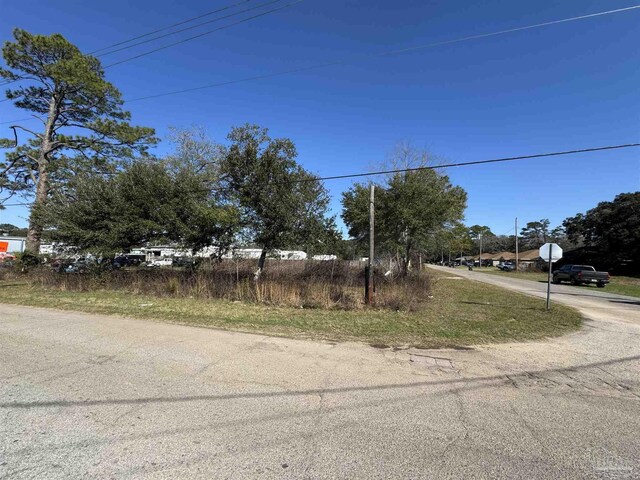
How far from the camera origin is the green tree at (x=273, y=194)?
55.8 ft

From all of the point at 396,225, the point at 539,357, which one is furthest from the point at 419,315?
the point at 396,225

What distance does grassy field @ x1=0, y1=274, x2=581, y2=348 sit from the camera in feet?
27.2

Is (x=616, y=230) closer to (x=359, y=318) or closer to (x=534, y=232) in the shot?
(x=359, y=318)

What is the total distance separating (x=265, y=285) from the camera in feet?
45.5

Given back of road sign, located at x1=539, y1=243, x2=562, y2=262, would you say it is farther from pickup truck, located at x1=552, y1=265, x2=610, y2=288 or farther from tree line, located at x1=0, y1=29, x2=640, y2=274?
pickup truck, located at x1=552, y1=265, x2=610, y2=288

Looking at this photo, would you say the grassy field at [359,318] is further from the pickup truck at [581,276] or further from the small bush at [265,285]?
the pickup truck at [581,276]

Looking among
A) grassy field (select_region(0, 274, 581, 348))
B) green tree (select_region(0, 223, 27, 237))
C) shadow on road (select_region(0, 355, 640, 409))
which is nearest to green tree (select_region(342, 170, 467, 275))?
→ grassy field (select_region(0, 274, 581, 348))

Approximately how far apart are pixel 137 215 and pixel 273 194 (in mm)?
6343

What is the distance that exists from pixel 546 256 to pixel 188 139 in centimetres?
3166

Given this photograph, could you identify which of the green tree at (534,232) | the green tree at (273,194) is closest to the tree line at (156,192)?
the green tree at (273,194)

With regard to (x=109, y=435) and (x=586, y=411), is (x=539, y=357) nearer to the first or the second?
(x=586, y=411)

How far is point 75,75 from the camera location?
23.4m

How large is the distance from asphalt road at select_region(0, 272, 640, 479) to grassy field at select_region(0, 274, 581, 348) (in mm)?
1102

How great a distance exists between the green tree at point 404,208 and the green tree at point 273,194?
15.2 feet
